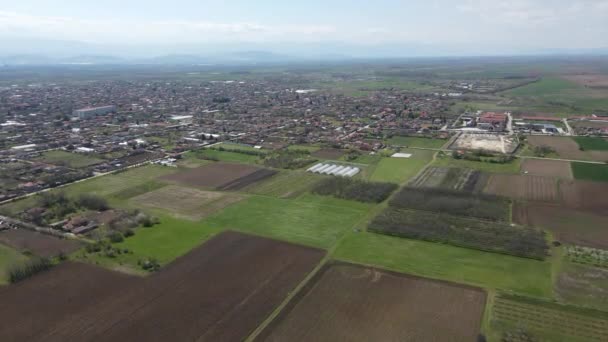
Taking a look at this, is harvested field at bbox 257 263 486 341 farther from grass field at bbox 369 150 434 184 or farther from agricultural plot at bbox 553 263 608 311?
grass field at bbox 369 150 434 184

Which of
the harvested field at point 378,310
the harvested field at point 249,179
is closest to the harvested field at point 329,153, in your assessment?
the harvested field at point 249,179

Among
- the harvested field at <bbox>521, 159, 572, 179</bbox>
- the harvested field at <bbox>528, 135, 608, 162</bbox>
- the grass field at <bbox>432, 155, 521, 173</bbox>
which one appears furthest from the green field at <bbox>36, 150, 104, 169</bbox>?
the harvested field at <bbox>528, 135, 608, 162</bbox>

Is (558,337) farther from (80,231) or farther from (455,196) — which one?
(80,231)

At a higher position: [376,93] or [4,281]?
[376,93]

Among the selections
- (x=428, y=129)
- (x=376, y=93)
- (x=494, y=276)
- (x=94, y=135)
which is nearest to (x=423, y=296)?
(x=494, y=276)

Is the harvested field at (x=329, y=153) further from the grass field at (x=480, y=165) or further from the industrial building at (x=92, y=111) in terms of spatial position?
the industrial building at (x=92, y=111)

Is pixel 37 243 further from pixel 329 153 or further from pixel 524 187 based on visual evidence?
pixel 524 187
